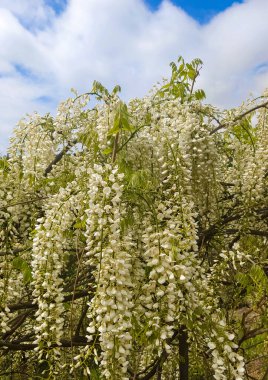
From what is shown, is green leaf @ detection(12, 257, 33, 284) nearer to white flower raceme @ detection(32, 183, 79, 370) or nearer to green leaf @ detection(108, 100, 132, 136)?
white flower raceme @ detection(32, 183, 79, 370)

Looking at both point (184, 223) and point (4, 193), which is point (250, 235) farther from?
point (4, 193)

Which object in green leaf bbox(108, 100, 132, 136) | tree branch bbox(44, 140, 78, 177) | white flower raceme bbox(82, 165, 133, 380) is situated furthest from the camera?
tree branch bbox(44, 140, 78, 177)

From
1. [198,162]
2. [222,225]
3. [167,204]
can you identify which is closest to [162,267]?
[167,204]

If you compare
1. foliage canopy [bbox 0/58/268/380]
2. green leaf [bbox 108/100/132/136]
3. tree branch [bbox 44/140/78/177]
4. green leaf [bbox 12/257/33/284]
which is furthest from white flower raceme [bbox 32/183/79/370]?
tree branch [bbox 44/140/78/177]

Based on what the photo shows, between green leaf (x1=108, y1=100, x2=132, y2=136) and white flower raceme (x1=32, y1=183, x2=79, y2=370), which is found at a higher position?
green leaf (x1=108, y1=100, x2=132, y2=136)

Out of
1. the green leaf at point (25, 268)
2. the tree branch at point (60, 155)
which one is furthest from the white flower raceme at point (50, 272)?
the tree branch at point (60, 155)

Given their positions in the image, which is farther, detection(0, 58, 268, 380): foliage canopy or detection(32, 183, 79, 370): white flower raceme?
detection(32, 183, 79, 370): white flower raceme

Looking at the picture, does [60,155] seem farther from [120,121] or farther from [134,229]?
[120,121]

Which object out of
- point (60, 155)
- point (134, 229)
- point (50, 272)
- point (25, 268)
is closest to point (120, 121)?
point (134, 229)

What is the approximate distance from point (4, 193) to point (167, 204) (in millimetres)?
1893

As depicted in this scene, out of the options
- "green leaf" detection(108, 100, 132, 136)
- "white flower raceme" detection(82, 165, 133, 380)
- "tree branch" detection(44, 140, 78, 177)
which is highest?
"tree branch" detection(44, 140, 78, 177)

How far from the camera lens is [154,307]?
2494mm

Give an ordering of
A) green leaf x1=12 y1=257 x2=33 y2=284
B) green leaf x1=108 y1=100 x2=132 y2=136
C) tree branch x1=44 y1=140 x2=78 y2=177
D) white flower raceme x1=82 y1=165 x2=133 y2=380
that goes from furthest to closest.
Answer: tree branch x1=44 y1=140 x2=78 y2=177 → green leaf x1=12 y1=257 x2=33 y2=284 → green leaf x1=108 y1=100 x2=132 y2=136 → white flower raceme x1=82 y1=165 x2=133 y2=380

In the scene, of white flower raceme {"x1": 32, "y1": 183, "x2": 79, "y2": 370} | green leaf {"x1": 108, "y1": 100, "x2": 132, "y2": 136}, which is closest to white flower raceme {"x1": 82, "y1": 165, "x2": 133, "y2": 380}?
green leaf {"x1": 108, "y1": 100, "x2": 132, "y2": 136}
